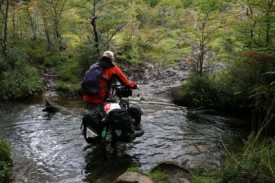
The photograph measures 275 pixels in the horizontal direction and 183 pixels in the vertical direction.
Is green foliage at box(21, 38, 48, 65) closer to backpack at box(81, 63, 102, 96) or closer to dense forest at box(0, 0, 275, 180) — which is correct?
dense forest at box(0, 0, 275, 180)

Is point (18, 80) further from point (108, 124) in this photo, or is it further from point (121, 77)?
point (108, 124)

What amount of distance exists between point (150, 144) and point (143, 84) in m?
7.87

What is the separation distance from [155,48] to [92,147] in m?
12.1

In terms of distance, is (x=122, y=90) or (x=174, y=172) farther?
(x=122, y=90)

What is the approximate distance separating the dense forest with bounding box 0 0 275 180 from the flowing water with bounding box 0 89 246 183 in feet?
3.14

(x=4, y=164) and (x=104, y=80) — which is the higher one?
(x=104, y=80)

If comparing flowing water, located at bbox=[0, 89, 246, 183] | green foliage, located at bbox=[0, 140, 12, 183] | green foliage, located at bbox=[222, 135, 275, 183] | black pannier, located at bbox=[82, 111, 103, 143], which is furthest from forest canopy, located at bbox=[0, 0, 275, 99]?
green foliage, located at bbox=[0, 140, 12, 183]

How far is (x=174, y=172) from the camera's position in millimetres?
5961

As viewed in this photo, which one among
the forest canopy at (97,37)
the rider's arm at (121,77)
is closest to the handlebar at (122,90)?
the rider's arm at (121,77)

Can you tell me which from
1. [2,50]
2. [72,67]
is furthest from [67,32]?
[2,50]

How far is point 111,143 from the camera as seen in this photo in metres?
7.33

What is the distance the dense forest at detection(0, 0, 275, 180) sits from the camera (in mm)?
9164

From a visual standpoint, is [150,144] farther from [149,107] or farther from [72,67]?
[72,67]

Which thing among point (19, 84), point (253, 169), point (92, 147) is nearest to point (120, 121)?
point (92, 147)
